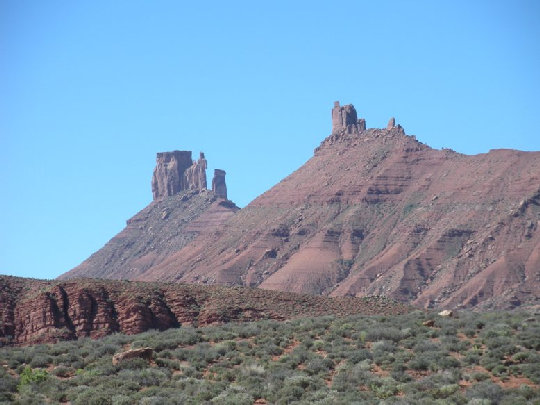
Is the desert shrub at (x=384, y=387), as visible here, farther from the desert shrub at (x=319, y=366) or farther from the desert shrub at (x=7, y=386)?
the desert shrub at (x=7, y=386)

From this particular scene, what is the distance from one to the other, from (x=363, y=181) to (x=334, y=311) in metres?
126

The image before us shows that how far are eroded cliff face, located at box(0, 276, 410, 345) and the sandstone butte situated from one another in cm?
7098

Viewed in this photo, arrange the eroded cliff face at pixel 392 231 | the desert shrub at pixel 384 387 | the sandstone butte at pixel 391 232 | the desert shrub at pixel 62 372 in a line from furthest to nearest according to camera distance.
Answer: the eroded cliff face at pixel 392 231, the sandstone butte at pixel 391 232, the desert shrub at pixel 62 372, the desert shrub at pixel 384 387

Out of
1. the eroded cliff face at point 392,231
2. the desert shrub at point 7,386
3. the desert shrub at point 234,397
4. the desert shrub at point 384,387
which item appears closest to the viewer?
the desert shrub at point 234,397

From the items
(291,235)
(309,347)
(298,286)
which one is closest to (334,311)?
(309,347)

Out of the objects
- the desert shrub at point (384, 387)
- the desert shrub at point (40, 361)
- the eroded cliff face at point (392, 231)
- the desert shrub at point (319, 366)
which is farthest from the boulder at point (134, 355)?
the eroded cliff face at point (392, 231)

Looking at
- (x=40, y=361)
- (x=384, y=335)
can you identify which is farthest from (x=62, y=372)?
(x=384, y=335)

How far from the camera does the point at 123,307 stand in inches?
1966

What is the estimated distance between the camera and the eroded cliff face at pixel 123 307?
48469 mm

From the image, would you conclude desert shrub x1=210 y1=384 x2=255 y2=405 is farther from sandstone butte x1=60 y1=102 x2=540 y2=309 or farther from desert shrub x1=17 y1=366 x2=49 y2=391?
sandstone butte x1=60 y1=102 x2=540 y2=309

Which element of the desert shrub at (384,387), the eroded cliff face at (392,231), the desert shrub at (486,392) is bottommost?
the desert shrub at (486,392)

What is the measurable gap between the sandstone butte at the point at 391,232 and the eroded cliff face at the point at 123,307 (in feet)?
233

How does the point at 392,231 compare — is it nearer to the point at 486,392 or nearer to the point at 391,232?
the point at 391,232

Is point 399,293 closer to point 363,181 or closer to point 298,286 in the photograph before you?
point 298,286
